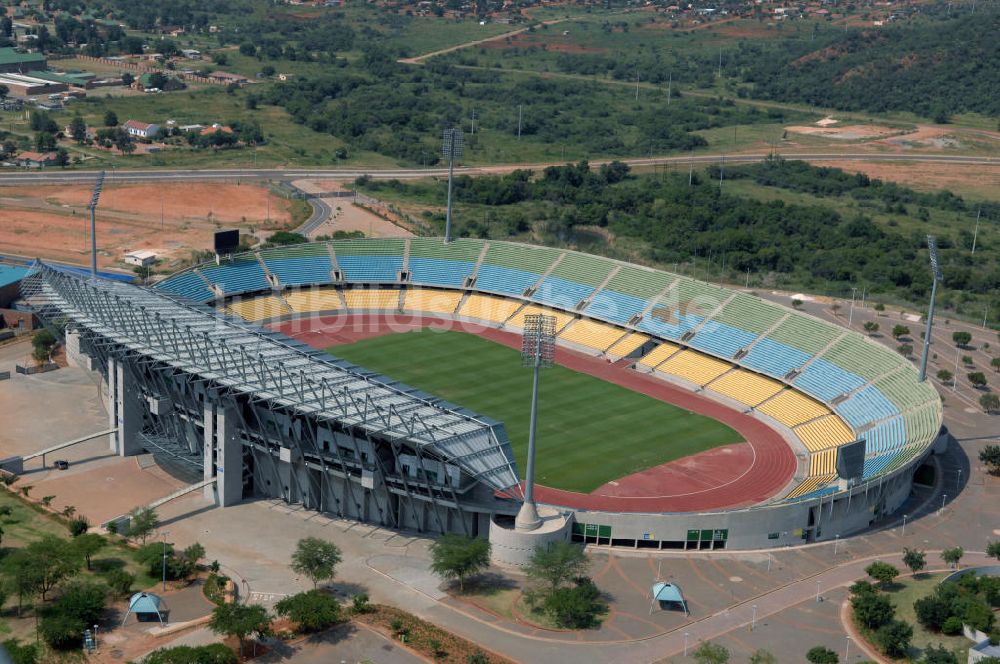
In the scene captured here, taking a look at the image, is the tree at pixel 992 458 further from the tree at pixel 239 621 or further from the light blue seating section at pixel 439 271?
the tree at pixel 239 621

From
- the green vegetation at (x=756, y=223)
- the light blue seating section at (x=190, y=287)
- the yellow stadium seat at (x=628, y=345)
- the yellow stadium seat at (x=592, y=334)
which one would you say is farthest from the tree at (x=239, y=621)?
the green vegetation at (x=756, y=223)

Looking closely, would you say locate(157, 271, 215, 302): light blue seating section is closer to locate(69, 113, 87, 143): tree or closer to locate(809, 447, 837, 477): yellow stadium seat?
locate(809, 447, 837, 477): yellow stadium seat

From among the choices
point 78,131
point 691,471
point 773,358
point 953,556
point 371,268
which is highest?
point 78,131

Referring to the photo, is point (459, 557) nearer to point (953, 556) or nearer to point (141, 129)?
point (953, 556)

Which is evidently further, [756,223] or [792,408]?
[756,223]

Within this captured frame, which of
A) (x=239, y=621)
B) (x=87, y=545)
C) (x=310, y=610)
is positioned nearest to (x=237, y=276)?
(x=87, y=545)

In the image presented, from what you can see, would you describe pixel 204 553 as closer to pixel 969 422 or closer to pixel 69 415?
pixel 69 415

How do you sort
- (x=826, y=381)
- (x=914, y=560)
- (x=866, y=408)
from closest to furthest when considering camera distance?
(x=914, y=560) → (x=866, y=408) → (x=826, y=381)
